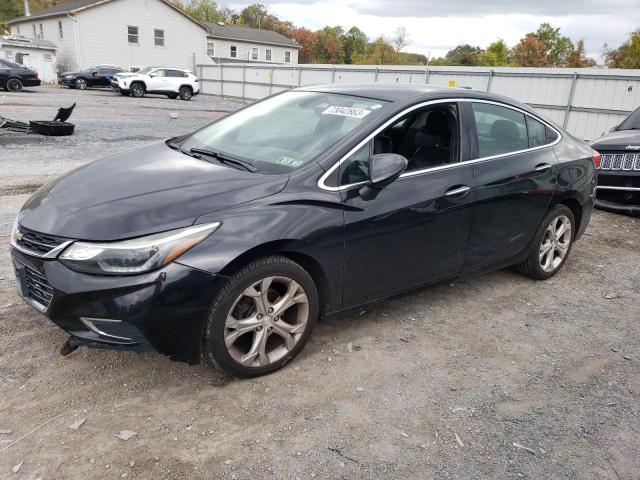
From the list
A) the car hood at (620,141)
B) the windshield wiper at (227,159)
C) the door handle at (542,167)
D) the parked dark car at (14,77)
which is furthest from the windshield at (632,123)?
the parked dark car at (14,77)

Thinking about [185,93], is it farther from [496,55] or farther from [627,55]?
[496,55]

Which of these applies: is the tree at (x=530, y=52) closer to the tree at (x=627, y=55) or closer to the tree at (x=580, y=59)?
the tree at (x=580, y=59)

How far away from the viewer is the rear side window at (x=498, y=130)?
4.05m

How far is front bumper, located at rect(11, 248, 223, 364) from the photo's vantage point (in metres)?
2.64

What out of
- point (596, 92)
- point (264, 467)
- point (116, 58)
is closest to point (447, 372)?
point (264, 467)

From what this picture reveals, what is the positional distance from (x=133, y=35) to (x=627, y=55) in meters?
34.4

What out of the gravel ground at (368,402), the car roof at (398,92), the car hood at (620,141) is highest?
the car roof at (398,92)

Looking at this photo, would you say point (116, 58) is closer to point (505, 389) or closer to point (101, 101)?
point (101, 101)

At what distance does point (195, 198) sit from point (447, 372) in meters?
1.89

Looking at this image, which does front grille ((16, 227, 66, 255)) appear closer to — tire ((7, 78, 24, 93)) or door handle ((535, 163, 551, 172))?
door handle ((535, 163, 551, 172))

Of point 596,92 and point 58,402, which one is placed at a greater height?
point 596,92

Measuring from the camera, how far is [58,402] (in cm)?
286

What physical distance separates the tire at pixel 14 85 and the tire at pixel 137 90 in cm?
506

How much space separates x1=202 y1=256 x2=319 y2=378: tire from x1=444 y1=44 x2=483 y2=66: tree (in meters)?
64.8
